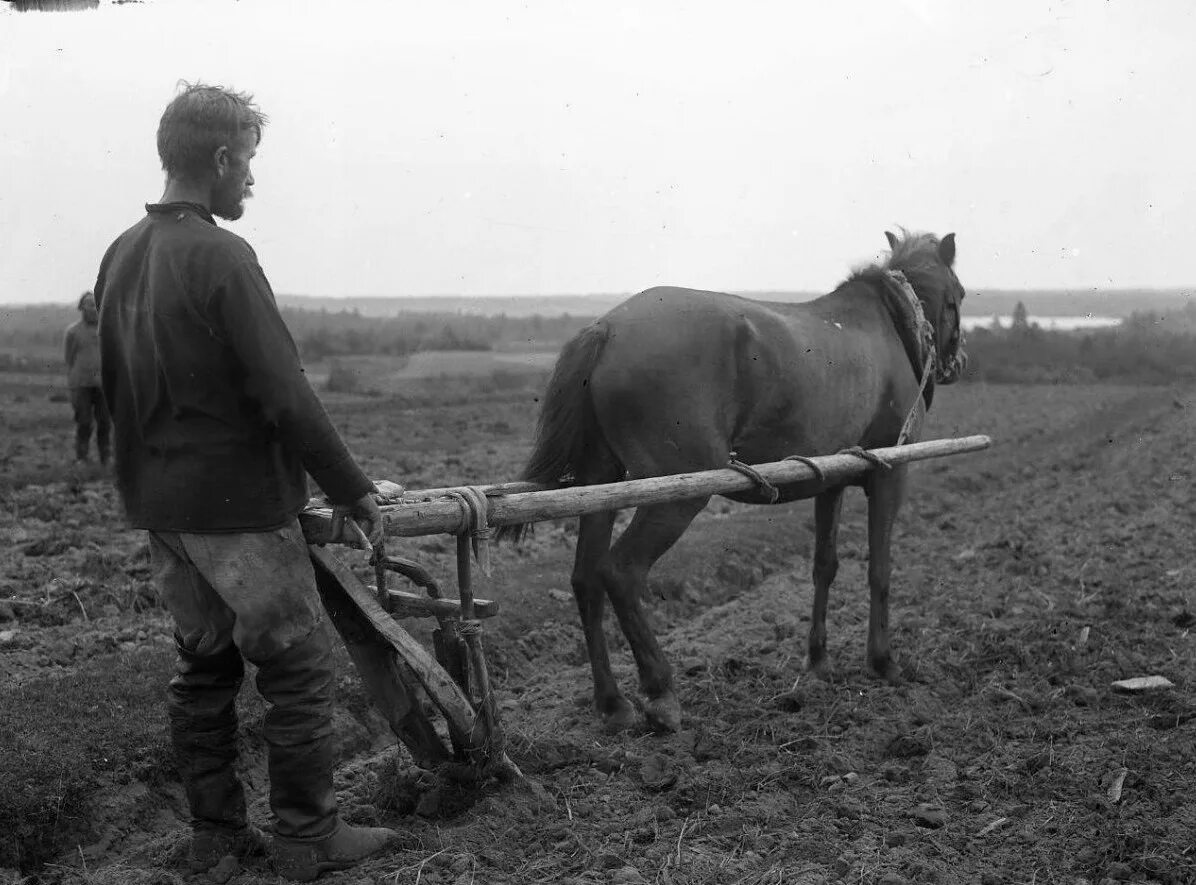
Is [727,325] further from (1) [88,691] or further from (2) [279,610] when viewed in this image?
(1) [88,691]

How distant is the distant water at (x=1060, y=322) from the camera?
48.7m

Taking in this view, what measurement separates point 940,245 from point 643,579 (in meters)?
3.34

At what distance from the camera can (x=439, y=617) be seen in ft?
13.6

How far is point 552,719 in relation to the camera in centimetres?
527

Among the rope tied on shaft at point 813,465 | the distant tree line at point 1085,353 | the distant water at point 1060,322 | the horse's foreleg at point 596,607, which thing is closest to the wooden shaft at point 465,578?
the horse's foreleg at point 596,607

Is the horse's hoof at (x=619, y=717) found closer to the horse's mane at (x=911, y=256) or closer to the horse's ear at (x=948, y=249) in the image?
the horse's mane at (x=911, y=256)

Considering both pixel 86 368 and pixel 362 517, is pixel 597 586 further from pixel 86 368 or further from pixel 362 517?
pixel 86 368

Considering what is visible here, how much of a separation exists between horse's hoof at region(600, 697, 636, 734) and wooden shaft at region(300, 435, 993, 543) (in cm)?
119

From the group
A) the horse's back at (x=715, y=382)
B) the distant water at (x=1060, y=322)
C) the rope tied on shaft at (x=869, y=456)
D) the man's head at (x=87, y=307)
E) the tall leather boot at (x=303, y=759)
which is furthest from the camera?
the distant water at (x=1060, y=322)

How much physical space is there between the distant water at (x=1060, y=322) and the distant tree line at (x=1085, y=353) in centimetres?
171

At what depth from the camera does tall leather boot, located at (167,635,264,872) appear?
350 centimetres

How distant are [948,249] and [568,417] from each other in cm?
321

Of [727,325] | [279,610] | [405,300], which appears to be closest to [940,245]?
[727,325]

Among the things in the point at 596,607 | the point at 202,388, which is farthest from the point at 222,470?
the point at 596,607
